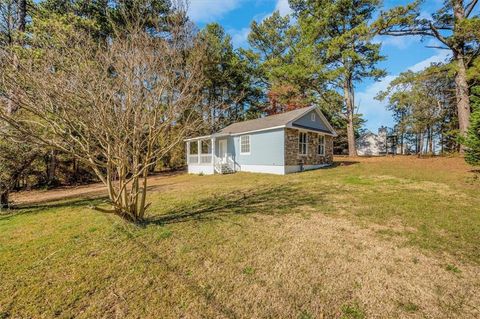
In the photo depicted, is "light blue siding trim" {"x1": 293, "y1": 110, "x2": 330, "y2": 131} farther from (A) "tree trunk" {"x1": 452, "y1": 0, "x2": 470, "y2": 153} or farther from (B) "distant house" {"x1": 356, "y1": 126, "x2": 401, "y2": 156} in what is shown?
(B) "distant house" {"x1": 356, "y1": 126, "x2": 401, "y2": 156}

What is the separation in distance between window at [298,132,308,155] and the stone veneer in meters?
0.28

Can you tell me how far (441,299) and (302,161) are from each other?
1210cm

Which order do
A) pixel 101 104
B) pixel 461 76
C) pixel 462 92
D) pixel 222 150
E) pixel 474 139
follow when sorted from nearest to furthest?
pixel 101 104, pixel 474 139, pixel 462 92, pixel 461 76, pixel 222 150

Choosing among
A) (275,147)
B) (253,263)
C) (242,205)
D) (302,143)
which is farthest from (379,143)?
(253,263)

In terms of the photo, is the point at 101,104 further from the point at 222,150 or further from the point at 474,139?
the point at 222,150

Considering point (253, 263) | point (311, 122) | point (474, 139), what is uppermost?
point (311, 122)

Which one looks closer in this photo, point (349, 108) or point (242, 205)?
point (242, 205)

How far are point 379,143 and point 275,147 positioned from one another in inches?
944

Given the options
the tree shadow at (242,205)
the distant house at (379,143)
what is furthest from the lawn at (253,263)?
the distant house at (379,143)

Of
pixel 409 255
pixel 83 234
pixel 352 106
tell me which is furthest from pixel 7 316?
pixel 352 106

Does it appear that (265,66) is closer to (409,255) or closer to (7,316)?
(409,255)

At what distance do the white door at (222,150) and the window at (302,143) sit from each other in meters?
5.89

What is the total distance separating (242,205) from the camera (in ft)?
21.0

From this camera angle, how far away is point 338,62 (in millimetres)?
21016
